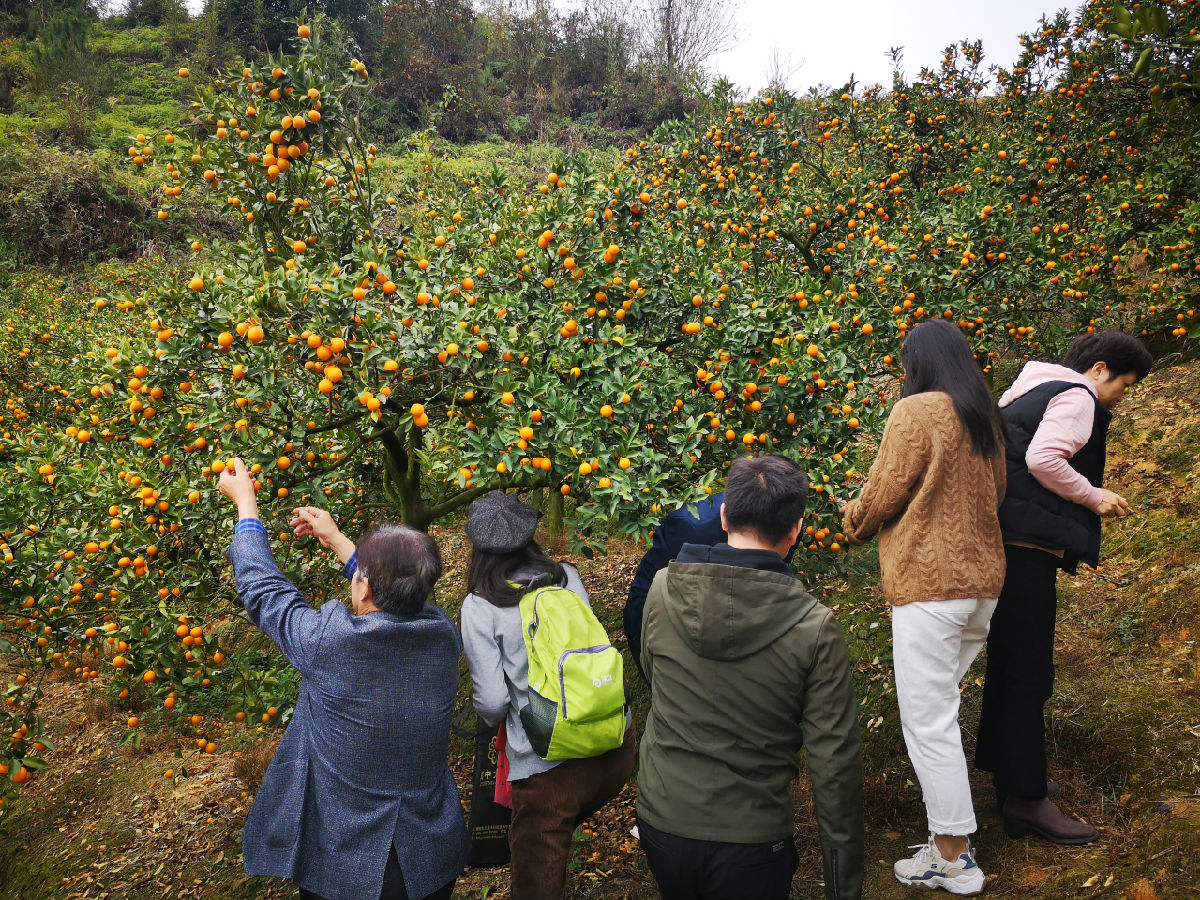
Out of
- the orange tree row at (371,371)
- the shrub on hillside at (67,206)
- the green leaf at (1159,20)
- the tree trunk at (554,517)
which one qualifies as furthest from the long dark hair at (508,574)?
the shrub on hillside at (67,206)

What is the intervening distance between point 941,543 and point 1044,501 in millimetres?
472

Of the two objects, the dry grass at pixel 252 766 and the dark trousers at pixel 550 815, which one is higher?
the dark trousers at pixel 550 815

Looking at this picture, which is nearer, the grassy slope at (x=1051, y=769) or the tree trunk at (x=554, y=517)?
the grassy slope at (x=1051, y=769)

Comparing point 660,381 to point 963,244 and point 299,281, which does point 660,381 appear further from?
point 963,244

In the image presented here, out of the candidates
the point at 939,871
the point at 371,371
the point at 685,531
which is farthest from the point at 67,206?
the point at 939,871

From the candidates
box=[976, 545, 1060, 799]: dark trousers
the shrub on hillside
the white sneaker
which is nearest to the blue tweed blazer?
the white sneaker

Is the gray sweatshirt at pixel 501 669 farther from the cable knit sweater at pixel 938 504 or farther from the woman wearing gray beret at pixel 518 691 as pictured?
the cable knit sweater at pixel 938 504

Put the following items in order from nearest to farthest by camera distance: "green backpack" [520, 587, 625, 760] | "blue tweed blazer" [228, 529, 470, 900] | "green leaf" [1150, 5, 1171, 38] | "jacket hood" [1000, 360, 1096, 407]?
1. "green leaf" [1150, 5, 1171, 38]
2. "blue tweed blazer" [228, 529, 470, 900]
3. "green backpack" [520, 587, 625, 760]
4. "jacket hood" [1000, 360, 1096, 407]

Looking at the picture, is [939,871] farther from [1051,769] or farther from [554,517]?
[554,517]

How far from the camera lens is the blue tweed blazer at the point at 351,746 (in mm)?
1756

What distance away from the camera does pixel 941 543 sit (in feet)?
6.88

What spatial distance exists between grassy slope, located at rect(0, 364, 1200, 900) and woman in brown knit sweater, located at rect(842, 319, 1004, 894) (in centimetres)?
57

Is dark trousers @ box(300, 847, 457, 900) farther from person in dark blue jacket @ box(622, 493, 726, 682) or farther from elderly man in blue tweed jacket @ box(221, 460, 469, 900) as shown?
person in dark blue jacket @ box(622, 493, 726, 682)

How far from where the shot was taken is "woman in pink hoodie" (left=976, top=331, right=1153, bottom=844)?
7.38 feet
